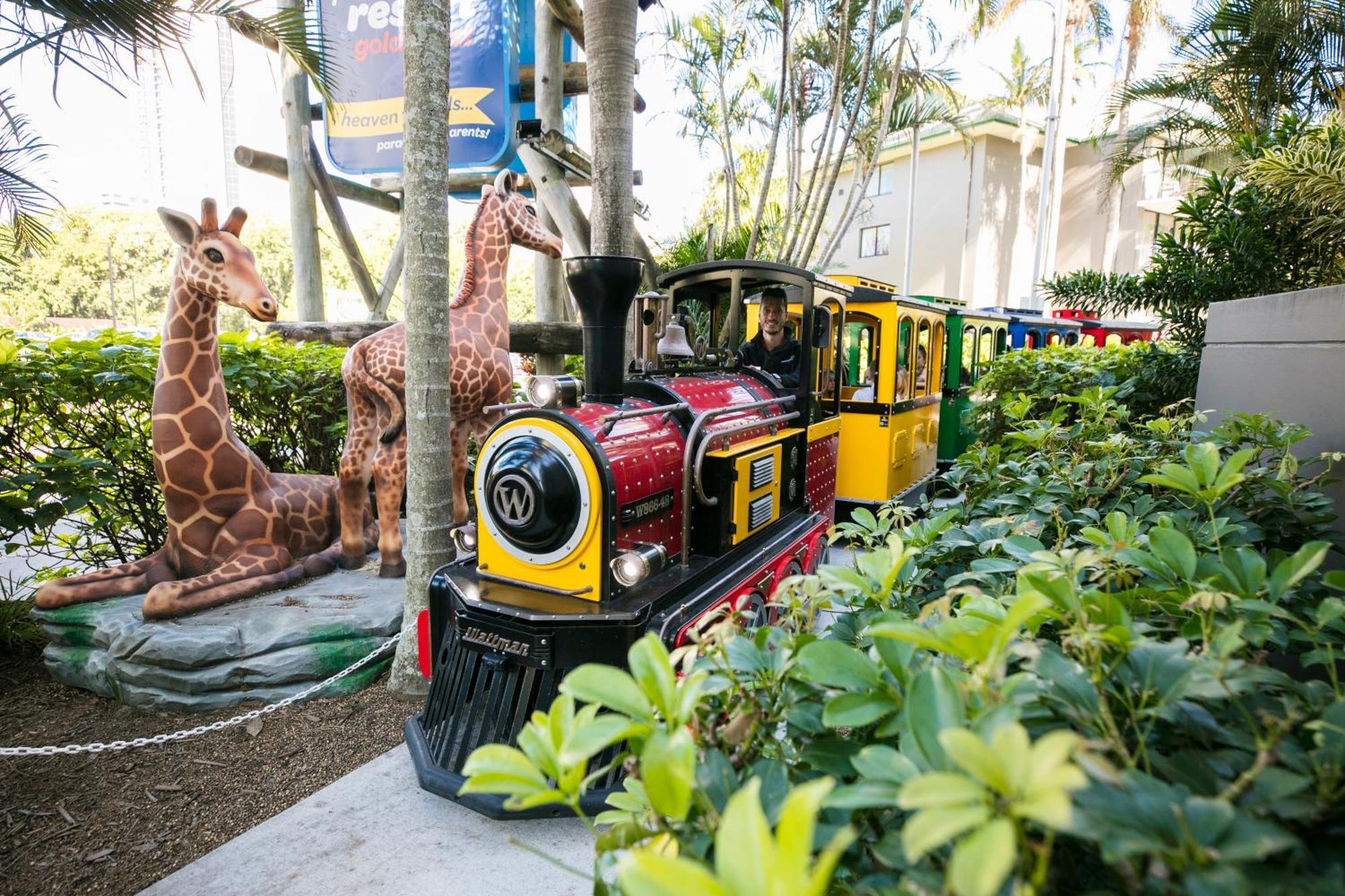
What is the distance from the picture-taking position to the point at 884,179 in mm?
25188

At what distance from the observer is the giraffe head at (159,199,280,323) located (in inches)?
150

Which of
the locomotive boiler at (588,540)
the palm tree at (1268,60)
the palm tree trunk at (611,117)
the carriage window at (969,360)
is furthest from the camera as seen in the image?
the carriage window at (969,360)

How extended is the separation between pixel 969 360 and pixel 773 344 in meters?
5.09

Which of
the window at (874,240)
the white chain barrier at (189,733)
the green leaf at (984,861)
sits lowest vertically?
the white chain barrier at (189,733)

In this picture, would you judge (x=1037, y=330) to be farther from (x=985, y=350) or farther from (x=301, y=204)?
(x=301, y=204)

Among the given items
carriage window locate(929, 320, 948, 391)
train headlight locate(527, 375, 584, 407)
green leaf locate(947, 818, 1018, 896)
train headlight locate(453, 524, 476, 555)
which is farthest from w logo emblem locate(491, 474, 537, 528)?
carriage window locate(929, 320, 948, 391)

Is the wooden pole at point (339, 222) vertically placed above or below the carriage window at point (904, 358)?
above

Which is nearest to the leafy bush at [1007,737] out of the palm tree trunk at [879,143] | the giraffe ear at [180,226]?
the giraffe ear at [180,226]

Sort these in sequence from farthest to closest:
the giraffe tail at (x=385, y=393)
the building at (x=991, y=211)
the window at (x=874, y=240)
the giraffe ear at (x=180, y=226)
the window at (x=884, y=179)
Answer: the window at (x=874, y=240), the window at (x=884, y=179), the building at (x=991, y=211), the giraffe tail at (x=385, y=393), the giraffe ear at (x=180, y=226)

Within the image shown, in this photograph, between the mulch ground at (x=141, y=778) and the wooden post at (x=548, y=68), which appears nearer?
the mulch ground at (x=141, y=778)

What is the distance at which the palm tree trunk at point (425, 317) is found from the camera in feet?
11.0

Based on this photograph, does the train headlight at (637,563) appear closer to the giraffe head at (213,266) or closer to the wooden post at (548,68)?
the giraffe head at (213,266)

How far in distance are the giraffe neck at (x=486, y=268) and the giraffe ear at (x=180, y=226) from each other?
4.65 ft

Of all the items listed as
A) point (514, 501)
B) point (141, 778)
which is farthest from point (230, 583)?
point (514, 501)
